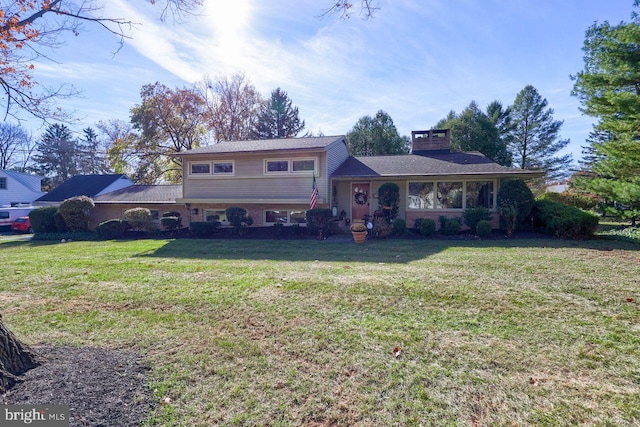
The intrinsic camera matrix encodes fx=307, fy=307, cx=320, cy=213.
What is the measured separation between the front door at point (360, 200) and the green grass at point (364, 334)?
7839 millimetres

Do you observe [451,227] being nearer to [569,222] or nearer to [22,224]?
[569,222]

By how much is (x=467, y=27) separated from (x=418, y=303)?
21.2 feet

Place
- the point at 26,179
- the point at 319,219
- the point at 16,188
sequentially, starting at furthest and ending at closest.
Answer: the point at 26,179 → the point at 16,188 → the point at 319,219

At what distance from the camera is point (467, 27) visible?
7.02 m

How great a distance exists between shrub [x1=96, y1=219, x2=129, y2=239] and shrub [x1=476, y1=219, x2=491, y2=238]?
15.6 meters

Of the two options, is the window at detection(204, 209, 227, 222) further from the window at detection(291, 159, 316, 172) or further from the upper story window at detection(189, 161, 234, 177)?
the window at detection(291, 159, 316, 172)

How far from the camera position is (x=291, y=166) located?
1387cm

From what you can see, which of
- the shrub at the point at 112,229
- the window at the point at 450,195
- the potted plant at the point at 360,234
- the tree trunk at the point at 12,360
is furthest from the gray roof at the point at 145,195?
the tree trunk at the point at 12,360

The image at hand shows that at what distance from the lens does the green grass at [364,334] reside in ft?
7.56

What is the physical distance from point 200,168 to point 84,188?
15.3m

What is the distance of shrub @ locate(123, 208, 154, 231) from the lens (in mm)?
14531

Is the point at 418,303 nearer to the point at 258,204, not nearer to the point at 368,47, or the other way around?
the point at 368,47

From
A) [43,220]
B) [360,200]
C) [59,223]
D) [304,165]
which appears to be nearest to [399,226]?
[360,200]

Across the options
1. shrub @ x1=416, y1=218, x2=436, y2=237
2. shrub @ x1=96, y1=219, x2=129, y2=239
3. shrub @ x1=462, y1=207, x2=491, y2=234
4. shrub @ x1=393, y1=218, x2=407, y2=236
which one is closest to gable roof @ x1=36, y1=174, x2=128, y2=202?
shrub @ x1=96, y1=219, x2=129, y2=239
